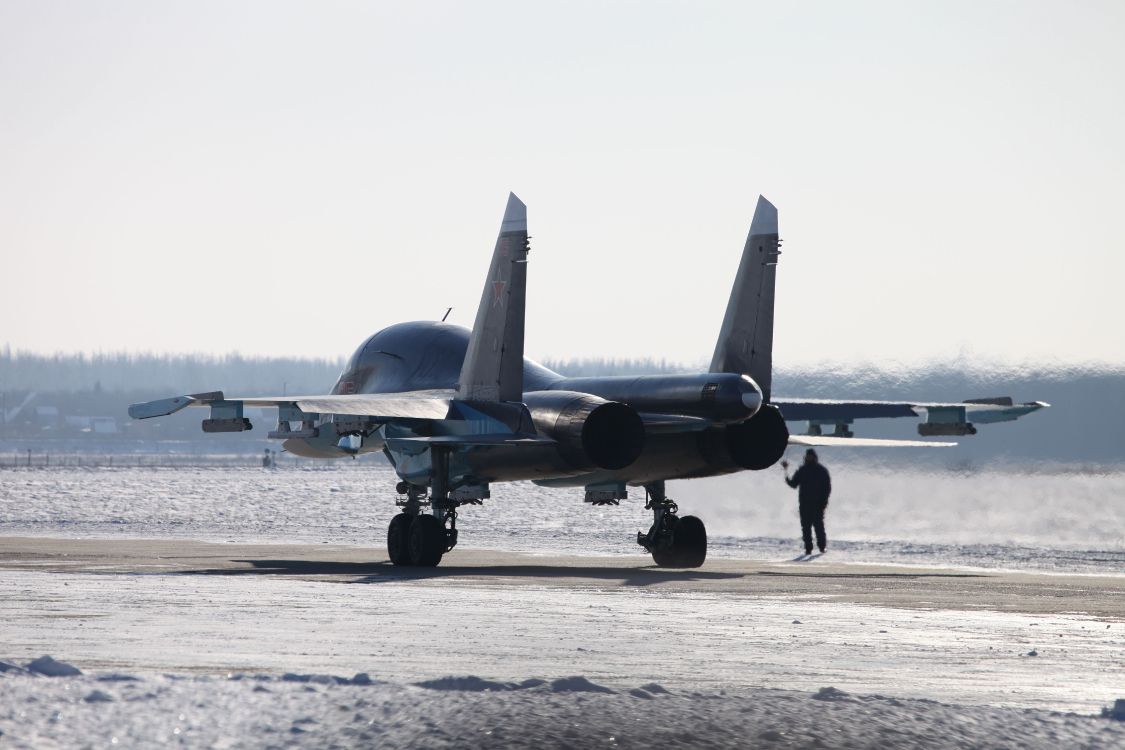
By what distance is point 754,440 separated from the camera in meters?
24.7

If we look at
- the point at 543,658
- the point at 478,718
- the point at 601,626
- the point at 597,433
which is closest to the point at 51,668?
the point at 478,718

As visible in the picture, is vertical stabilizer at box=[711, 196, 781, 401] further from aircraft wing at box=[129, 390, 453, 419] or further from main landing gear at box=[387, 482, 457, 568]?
main landing gear at box=[387, 482, 457, 568]

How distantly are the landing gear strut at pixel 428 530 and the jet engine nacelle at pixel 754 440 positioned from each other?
4.20 metres

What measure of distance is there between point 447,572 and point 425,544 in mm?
2189

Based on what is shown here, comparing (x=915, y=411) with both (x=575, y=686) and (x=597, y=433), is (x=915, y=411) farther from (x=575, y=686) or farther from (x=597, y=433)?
(x=575, y=686)

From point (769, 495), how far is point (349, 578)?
1971cm

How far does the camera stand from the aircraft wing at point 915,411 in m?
28.4

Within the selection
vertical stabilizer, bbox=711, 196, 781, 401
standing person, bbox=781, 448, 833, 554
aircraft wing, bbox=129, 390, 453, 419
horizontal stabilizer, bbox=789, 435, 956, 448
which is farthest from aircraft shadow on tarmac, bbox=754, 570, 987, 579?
standing person, bbox=781, 448, 833, 554

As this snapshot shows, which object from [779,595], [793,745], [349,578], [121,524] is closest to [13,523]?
[121,524]

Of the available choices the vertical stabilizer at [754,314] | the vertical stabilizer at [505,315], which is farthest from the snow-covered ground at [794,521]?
the vertical stabilizer at [505,315]

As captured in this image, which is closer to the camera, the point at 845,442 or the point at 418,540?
the point at 418,540

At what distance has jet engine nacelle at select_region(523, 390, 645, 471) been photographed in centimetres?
2322

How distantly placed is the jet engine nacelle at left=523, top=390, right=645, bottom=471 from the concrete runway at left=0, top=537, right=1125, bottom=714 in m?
1.64

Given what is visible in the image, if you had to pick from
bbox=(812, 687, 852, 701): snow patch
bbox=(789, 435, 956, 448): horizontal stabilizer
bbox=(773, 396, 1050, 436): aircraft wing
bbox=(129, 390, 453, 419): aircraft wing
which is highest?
bbox=(129, 390, 453, 419): aircraft wing
